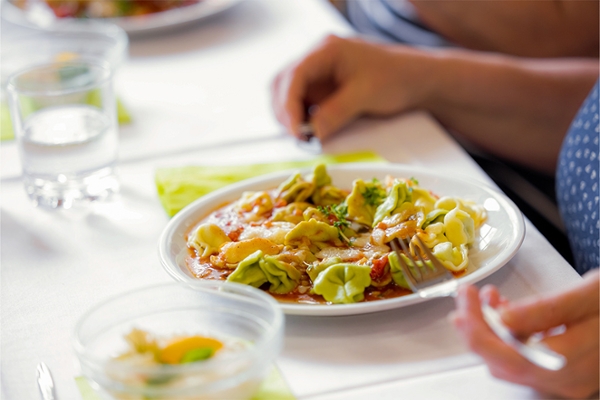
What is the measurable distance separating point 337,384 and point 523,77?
92 centimetres

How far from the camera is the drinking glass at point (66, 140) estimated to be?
114 centimetres

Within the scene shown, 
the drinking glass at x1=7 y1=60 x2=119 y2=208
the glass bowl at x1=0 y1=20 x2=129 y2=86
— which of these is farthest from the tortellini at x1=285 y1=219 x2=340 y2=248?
the glass bowl at x1=0 y1=20 x2=129 y2=86

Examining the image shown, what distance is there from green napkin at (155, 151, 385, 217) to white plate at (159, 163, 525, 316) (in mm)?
84

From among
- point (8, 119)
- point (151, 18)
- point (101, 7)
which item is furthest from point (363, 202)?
point (101, 7)

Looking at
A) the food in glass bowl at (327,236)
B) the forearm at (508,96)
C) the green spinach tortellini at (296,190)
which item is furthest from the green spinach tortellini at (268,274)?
the forearm at (508,96)

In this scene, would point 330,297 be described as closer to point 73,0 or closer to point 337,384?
point 337,384

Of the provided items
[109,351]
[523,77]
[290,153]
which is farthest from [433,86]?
[109,351]

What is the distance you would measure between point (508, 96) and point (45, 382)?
104 cm

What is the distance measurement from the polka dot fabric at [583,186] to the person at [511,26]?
0.49 meters

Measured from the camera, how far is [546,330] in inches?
26.2

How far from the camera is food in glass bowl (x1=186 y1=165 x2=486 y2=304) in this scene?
0.83 meters

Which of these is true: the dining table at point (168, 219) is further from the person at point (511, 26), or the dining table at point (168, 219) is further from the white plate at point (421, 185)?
the person at point (511, 26)

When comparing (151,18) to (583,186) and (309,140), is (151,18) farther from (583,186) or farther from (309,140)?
(583,186)

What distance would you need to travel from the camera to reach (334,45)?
1421 millimetres
